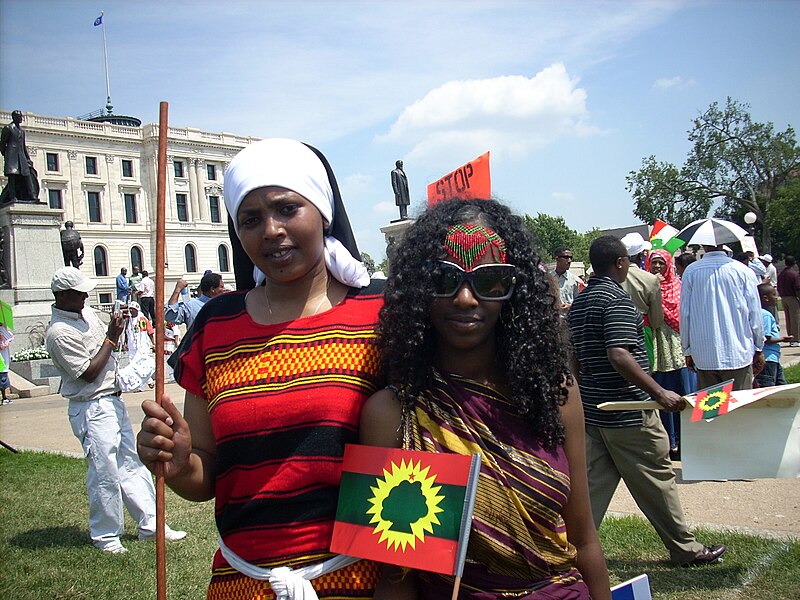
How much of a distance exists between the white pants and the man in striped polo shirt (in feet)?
11.0

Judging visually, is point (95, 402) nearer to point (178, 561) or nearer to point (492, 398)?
point (178, 561)

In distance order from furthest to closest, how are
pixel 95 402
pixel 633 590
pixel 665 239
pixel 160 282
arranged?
pixel 665 239
pixel 95 402
pixel 633 590
pixel 160 282

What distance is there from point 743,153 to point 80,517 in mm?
49078

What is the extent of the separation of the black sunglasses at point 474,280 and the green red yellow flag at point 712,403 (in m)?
2.23

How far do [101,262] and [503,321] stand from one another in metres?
60.8

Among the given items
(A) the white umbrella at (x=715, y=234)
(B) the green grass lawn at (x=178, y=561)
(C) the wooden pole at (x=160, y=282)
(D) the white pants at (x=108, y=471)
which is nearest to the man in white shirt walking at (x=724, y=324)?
(A) the white umbrella at (x=715, y=234)

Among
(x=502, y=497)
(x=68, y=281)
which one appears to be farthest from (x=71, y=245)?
(x=502, y=497)

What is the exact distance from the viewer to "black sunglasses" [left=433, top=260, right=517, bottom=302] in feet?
6.31

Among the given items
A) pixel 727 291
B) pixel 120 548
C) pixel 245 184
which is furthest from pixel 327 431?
pixel 727 291

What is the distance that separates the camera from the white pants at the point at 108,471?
17.6ft

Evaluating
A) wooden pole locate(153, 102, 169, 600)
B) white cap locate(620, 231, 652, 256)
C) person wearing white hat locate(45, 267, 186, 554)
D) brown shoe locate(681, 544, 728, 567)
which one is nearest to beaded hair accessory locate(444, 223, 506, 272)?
wooden pole locate(153, 102, 169, 600)

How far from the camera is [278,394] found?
6.16ft

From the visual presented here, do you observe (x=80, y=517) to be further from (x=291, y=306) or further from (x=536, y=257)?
(x=536, y=257)

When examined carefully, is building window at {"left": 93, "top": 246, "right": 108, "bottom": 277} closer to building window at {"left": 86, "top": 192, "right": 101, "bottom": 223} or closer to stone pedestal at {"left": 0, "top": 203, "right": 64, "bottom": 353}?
building window at {"left": 86, "top": 192, "right": 101, "bottom": 223}
